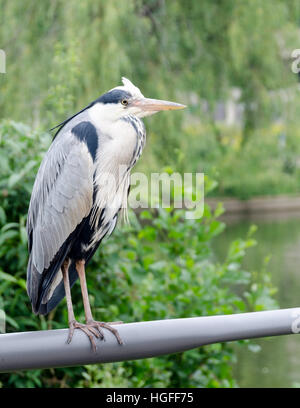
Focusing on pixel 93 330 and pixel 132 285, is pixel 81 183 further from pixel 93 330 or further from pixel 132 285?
pixel 132 285

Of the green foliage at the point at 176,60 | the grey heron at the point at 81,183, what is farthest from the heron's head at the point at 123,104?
the green foliage at the point at 176,60

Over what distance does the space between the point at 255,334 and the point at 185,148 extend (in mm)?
2958

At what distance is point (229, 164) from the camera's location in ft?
14.5

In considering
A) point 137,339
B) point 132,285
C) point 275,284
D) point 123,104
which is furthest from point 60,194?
point 275,284

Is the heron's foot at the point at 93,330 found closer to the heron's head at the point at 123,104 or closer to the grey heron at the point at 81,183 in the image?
the grey heron at the point at 81,183

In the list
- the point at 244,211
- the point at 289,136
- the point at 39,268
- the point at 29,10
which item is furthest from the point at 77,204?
the point at 244,211

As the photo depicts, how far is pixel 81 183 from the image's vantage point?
→ 2.94 ft

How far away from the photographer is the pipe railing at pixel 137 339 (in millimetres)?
661

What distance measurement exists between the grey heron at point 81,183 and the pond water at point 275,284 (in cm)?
86

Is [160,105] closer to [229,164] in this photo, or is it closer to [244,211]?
[229,164]

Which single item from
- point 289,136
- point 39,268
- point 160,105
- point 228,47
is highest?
point 228,47

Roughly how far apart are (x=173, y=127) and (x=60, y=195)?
272 cm

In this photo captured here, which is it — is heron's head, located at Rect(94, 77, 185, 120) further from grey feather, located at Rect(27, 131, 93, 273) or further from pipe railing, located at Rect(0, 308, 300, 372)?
pipe railing, located at Rect(0, 308, 300, 372)

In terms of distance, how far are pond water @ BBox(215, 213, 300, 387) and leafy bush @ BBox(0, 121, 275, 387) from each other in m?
0.16
